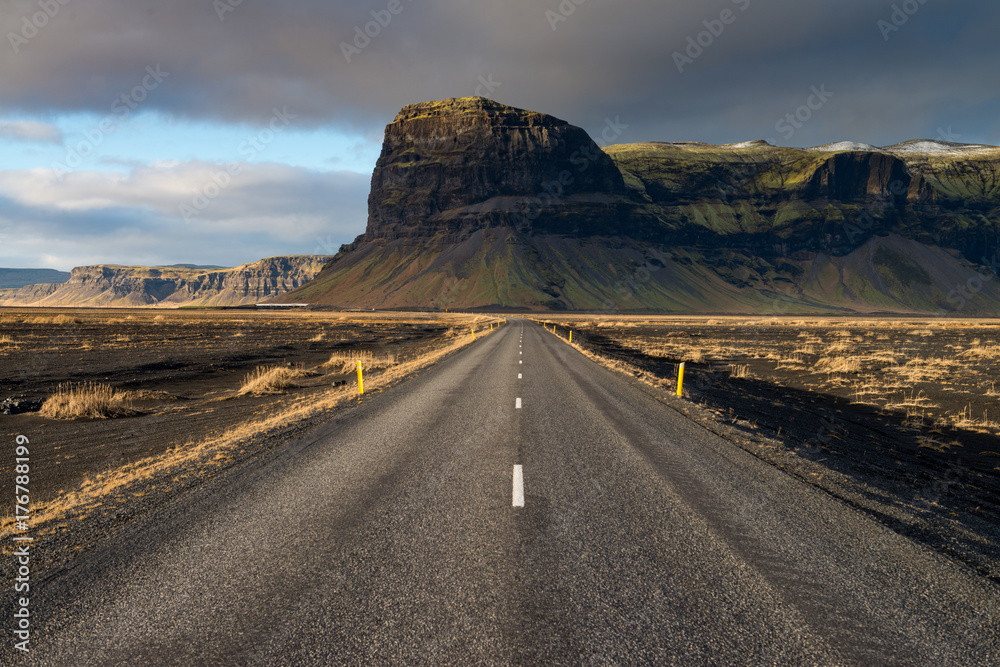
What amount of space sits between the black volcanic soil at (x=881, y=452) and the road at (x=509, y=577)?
682 millimetres

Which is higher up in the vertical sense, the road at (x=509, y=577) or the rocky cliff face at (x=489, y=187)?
the rocky cliff face at (x=489, y=187)

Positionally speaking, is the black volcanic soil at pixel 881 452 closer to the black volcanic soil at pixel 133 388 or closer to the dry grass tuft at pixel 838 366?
the dry grass tuft at pixel 838 366

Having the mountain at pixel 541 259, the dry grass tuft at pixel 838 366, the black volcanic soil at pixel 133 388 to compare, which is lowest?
the black volcanic soil at pixel 133 388

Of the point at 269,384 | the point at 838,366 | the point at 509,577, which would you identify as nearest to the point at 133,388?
the point at 269,384

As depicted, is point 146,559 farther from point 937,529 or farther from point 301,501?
point 937,529

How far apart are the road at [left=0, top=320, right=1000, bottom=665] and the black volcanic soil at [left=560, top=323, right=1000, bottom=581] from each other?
26.8 inches

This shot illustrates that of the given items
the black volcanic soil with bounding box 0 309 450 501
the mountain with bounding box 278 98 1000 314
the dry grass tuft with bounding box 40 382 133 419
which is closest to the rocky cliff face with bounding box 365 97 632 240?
the mountain with bounding box 278 98 1000 314

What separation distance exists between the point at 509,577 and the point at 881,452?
1073 cm

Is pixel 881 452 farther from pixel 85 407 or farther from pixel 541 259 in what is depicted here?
pixel 541 259

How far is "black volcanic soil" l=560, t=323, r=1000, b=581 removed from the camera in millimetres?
5852

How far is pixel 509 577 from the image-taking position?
4.23 metres

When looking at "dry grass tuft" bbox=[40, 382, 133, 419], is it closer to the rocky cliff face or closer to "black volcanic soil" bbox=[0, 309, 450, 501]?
"black volcanic soil" bbox=[0, 309, 450, 501]

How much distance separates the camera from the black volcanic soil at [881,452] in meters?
5.85

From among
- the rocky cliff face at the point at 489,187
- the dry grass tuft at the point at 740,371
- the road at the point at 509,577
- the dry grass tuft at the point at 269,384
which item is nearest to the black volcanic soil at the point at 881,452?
the road at the point at 509,577
